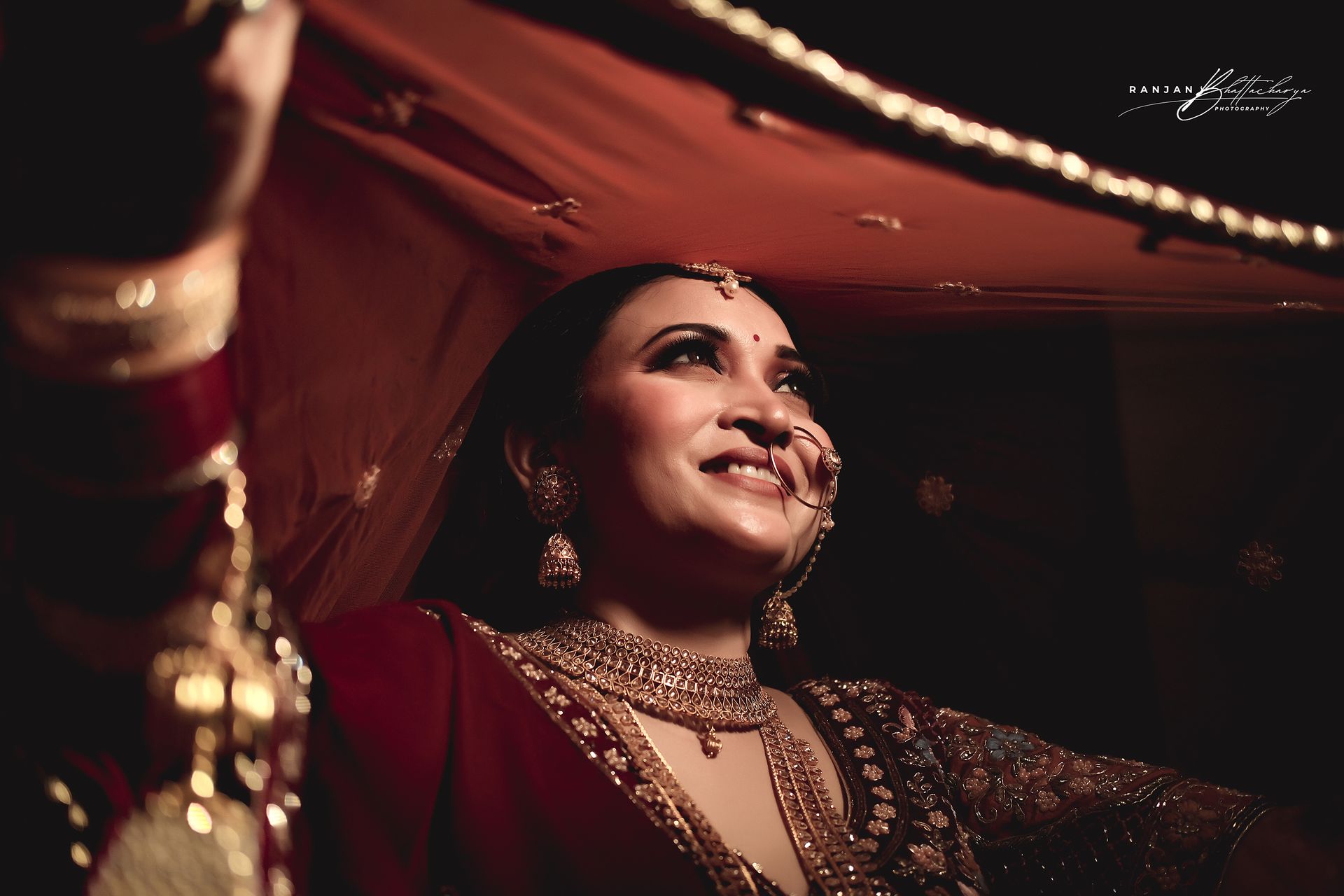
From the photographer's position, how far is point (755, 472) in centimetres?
152

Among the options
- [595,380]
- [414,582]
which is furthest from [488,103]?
[414,582]

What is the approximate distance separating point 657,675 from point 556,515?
328 mm

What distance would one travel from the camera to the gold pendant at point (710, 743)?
1.43m

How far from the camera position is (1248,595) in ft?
5.16

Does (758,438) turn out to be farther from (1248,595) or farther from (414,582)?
(1248,595)

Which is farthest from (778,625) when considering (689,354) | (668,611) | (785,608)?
(689,354)

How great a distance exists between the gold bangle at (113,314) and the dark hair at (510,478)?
0.99 metres

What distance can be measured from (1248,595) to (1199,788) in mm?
331

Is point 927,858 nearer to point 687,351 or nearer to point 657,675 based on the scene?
point 657,675

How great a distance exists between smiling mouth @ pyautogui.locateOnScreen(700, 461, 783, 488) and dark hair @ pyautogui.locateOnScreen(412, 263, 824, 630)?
0.33 meters

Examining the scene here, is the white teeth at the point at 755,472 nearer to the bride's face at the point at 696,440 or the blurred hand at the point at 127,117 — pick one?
the bride's face at the point at 696,440

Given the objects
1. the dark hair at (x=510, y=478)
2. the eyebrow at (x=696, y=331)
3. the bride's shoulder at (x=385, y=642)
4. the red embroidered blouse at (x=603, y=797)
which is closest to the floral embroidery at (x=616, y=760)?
the red embroidered blouse at (x=603, y=797)

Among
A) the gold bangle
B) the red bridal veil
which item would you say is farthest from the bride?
the red bridal veil

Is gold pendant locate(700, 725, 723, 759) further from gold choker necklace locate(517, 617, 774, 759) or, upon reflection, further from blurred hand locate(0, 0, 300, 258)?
blurred hand locate(0, 0, 300, 258)
